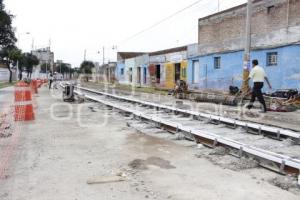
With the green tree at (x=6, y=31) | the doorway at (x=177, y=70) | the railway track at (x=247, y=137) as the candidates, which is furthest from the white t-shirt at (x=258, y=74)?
the green tree at (x=6, y=31)

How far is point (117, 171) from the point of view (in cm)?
652

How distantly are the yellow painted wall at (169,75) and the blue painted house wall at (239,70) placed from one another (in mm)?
5147

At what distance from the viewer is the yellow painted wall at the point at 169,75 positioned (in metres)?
42.7

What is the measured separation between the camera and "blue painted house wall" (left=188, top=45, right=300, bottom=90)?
22.3 meters

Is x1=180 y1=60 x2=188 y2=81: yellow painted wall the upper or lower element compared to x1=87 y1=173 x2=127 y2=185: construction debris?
upper

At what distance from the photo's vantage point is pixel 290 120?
42.5 ft

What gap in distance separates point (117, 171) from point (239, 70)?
22979mm

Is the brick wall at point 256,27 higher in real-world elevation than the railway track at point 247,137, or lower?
higher

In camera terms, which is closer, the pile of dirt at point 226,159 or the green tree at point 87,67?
the pile of dirt at point 226,159

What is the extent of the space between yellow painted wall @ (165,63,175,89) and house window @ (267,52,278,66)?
17.5 m

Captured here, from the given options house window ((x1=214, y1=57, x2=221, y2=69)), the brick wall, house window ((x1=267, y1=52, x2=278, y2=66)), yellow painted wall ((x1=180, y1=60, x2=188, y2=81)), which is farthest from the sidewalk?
yellow painted wall ((x1=180, y1=60, x2=188, y2=81))

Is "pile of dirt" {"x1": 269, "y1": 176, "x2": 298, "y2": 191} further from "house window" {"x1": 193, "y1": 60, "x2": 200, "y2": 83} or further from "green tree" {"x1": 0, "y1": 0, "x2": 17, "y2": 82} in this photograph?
"green tree" {"x1": 0, "y1": 0, "x2": 17, "y2": 82}

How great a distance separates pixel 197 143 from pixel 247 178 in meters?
2.81

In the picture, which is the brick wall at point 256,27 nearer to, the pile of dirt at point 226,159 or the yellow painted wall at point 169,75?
the yellow painted wall at point 169,75
